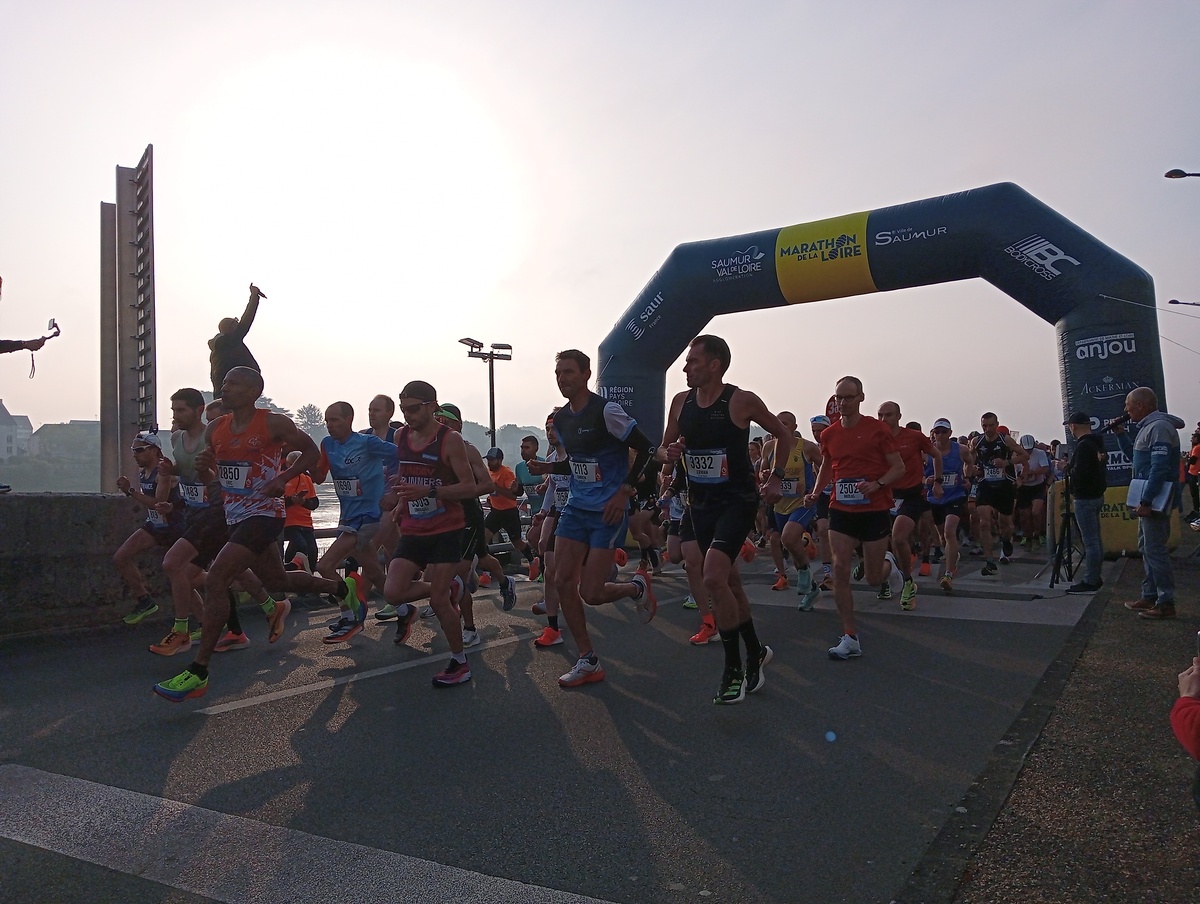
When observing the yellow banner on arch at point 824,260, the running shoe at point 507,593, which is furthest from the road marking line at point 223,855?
the yellow banner on arch at point 824,260

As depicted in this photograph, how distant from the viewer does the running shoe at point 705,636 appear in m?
6.74

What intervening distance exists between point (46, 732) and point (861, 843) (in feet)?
13.3

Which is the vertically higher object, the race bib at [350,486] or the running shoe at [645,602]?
the race bib at [350,486]

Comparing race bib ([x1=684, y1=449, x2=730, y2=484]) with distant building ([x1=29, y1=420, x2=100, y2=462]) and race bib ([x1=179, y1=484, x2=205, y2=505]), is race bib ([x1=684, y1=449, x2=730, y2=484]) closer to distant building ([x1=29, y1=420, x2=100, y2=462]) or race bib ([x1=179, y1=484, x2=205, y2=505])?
race bib ([x1=179, y1=484, x2=205, y2=505])

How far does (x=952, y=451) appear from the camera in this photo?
424 inches

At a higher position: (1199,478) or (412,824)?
(1199,478)

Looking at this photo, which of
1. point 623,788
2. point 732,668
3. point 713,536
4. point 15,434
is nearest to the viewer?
point 623,788

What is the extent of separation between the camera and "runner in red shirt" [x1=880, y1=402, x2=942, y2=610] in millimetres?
8359

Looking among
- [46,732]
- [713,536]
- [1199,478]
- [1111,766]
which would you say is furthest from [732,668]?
[1199,478]

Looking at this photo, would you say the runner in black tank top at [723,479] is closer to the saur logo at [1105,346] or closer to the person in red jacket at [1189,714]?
the person in red jacket at [1189,714]

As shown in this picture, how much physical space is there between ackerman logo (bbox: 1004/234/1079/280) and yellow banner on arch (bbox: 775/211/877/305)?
7.07 ft

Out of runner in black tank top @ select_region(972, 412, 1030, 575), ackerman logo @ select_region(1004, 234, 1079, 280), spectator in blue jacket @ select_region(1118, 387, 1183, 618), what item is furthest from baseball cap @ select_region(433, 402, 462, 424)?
ackerman logo @ select_region(1004, 234, 1079, 280)

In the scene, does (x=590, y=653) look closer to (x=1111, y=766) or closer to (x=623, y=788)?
(x=623, y=788)

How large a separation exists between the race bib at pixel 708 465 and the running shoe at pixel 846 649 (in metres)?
1.67
